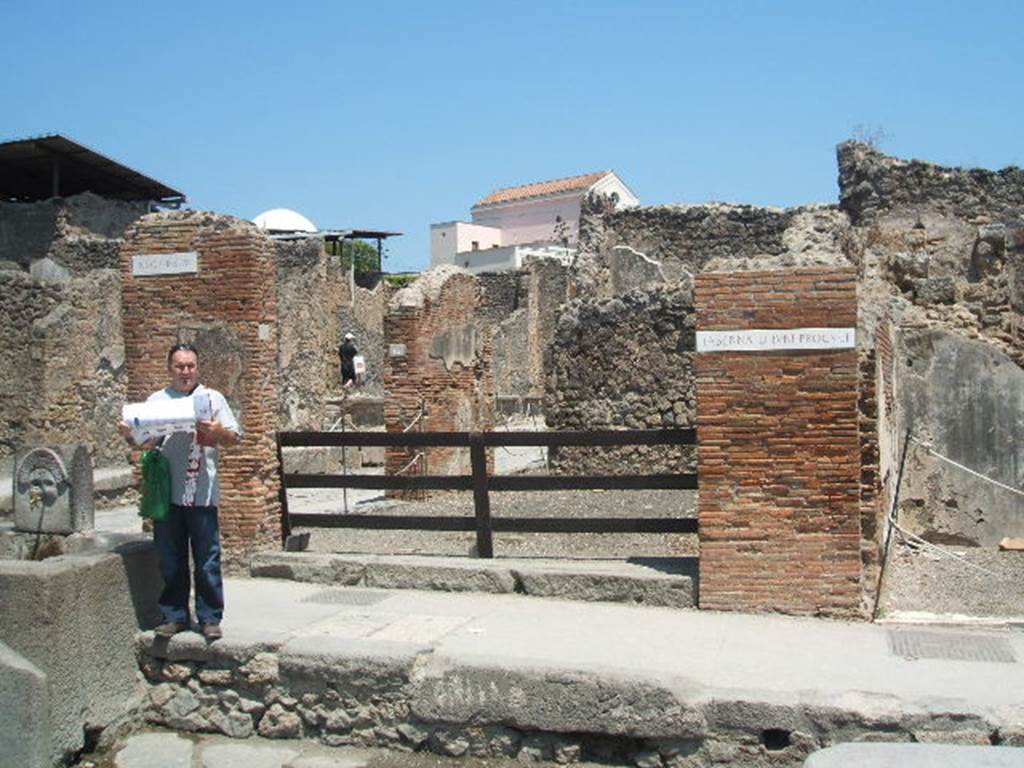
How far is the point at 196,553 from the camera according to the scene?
6078 millimetres

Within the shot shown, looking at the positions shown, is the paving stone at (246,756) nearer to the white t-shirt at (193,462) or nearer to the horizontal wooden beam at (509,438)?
the white t-shirt at (193,462)

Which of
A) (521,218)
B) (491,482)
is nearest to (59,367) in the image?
(491,482)

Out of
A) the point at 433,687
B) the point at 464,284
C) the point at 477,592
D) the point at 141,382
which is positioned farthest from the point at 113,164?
the point at 433,687

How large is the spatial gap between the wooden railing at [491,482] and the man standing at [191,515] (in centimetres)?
188

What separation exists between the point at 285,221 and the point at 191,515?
37771 mm

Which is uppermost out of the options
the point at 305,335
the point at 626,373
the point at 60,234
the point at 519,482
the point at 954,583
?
the point at 60,234

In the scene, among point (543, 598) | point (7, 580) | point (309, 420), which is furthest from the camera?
point (309, 420)

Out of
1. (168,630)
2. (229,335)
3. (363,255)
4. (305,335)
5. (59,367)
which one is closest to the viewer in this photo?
(168,630)

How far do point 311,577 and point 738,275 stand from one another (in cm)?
359

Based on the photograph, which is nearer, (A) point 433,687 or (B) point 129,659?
(A) point 433,687

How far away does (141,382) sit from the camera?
28.2 feet

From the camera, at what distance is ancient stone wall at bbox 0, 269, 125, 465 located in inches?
602

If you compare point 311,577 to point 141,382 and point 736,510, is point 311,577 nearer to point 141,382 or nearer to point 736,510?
point 141,382

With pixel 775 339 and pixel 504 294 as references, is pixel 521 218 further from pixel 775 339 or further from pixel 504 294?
pixel 775 339
